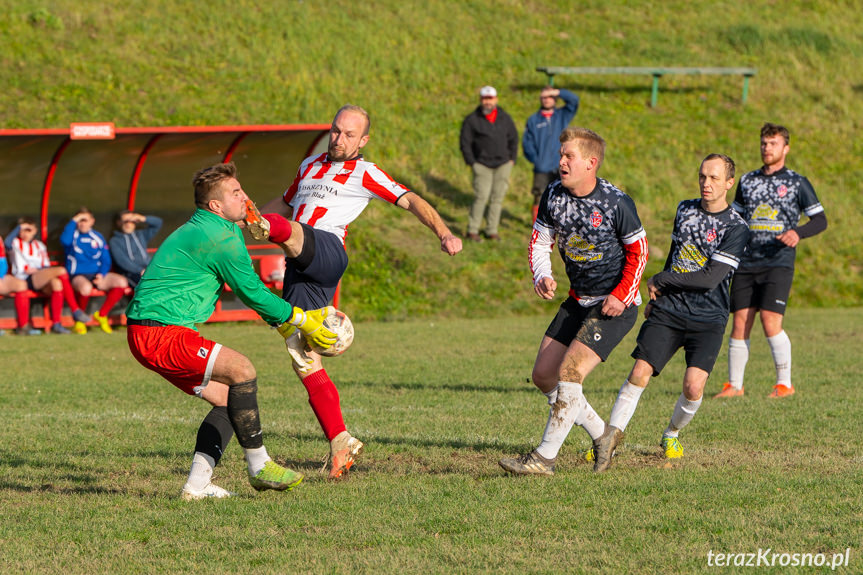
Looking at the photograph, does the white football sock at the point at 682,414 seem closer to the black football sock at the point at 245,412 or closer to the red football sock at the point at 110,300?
the black football sock at the point at 245,412

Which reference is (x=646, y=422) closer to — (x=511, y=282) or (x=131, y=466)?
(x=131, y=466)

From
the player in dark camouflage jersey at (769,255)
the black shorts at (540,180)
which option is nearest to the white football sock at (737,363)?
the player in dark camouflage jersey at (769,255)

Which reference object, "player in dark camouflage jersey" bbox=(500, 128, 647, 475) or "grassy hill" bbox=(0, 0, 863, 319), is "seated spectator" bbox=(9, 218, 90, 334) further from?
Answer: "player in dark camouflage jersey" bbox=(500, 128, 647, 475)

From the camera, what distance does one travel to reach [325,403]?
20.5 ft

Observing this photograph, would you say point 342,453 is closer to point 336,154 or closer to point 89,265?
point 336,154

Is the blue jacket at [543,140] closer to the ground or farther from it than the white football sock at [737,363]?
farther from it

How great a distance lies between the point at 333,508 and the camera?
525cm

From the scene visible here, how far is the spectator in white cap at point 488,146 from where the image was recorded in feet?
57.6

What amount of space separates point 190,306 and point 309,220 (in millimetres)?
1144

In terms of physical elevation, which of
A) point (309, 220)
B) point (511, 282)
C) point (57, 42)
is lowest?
point (511, 282)

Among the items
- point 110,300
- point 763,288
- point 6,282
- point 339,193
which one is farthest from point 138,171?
point 339,193

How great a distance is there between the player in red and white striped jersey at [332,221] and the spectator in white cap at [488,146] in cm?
1117

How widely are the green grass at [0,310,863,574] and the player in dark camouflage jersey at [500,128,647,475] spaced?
13.3 inches

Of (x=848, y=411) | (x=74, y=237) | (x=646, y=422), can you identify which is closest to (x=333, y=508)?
(x=646, y=422)
